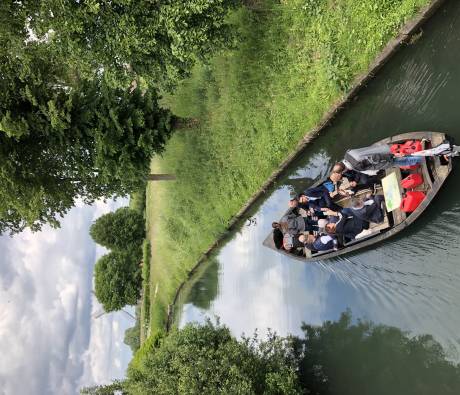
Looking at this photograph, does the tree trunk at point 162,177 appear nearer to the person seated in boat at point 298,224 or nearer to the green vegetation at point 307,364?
Answer: the green vegetation at point 307,364

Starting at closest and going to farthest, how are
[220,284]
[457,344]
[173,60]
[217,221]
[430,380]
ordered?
[457,344] < [430,380] < [173,60] < [217,221] < [220,284]

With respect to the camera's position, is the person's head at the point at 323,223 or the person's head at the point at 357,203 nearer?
the person's head at the point at 357,203

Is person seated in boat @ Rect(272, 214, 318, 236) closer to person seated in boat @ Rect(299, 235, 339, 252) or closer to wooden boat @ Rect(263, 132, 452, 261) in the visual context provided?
person seated in boat @ Rect(299, 235, 339, 252)

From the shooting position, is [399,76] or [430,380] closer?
[430,380]

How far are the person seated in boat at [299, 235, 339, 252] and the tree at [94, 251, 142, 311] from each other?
2532 cm

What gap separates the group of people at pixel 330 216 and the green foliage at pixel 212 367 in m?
4.65

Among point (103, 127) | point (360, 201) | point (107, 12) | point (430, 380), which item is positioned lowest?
point (430, 380)

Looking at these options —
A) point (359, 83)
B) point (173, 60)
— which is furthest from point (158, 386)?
point (359, 83)

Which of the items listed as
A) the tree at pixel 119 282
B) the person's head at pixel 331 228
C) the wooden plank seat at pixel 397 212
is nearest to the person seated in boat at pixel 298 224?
the person's head at pixel 331 228

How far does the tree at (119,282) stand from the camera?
39656 millimetres

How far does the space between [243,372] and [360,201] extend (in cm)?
779

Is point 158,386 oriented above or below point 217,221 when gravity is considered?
below

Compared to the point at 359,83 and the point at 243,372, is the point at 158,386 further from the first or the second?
the point at 359,83

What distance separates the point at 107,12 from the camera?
15.4 meters
